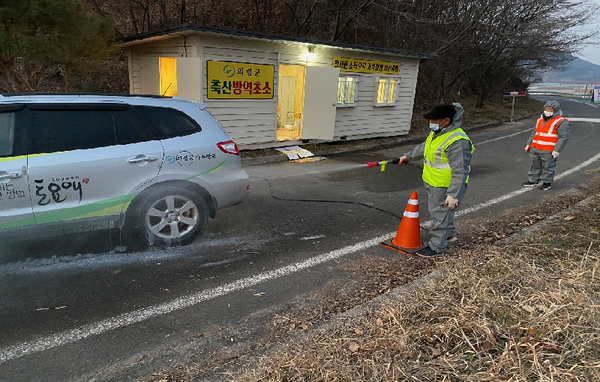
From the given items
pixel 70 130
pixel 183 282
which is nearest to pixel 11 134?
pixel 70 130

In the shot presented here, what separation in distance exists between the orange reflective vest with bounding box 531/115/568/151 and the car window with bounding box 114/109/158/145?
7044 millimetres

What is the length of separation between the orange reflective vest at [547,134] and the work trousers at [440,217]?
4.32 meters

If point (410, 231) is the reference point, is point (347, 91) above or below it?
above

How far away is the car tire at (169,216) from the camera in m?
4.48

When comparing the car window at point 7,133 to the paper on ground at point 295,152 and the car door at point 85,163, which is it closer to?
the car door at point 85,163

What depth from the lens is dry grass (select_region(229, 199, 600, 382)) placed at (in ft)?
7.80

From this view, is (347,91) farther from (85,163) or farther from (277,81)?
(85,163)

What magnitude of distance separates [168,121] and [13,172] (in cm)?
156

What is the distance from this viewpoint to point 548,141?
7.73m

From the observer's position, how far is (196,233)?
4.89 metres

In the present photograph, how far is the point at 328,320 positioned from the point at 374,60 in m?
11.6

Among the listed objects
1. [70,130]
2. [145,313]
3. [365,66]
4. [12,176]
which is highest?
[365,66]

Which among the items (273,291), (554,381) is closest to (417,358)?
(554,381)

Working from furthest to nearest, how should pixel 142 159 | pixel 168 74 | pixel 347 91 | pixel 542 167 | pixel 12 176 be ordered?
pixel 347 91, pixel 168 74, pixel 542 167, pixel 142 159, pixel 12 176
